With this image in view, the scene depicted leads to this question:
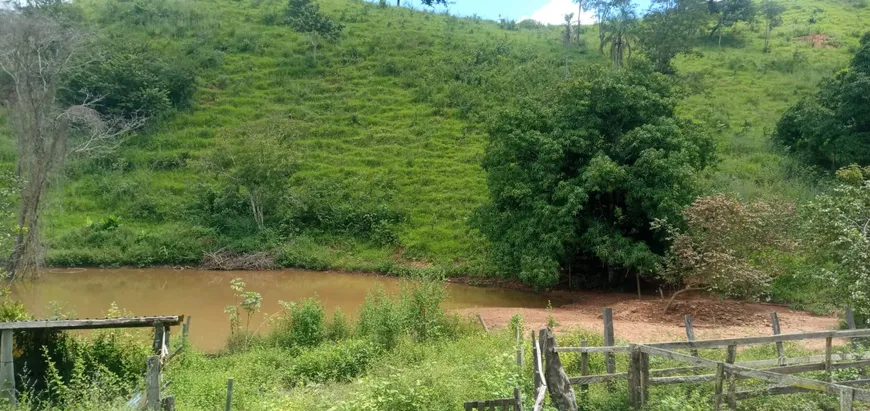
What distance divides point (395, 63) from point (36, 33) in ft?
83.9

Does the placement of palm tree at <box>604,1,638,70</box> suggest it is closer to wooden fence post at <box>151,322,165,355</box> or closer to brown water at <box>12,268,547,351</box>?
brown water at <box>12,268,547,351</box>

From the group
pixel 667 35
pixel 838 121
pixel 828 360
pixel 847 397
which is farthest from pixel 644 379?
pixel 667 35

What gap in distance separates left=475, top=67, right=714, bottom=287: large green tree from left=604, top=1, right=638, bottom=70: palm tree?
1875cm

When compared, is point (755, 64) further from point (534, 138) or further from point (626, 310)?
point (626, 310)

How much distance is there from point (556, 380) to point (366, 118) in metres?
30.7

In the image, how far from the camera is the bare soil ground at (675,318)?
13.8 meters

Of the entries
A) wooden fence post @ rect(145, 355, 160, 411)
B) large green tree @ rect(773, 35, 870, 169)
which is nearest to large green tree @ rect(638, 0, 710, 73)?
large green tree @ rect(773, 35, 870, 169)

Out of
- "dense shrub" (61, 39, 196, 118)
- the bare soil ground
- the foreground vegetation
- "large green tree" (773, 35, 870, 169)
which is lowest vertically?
the bare soil ground

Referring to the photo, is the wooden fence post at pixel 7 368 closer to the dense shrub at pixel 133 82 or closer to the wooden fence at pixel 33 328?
the wooden fence at pixel 33 328

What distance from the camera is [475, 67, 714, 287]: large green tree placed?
18.0 meters

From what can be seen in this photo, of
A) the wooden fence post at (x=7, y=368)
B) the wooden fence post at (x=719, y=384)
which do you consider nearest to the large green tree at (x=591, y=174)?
the wooden fence post at (x=719, y=384)

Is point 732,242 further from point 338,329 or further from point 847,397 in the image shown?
point 847,397

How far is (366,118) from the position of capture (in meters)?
36.3

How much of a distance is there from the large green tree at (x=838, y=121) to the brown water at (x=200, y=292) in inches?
596
